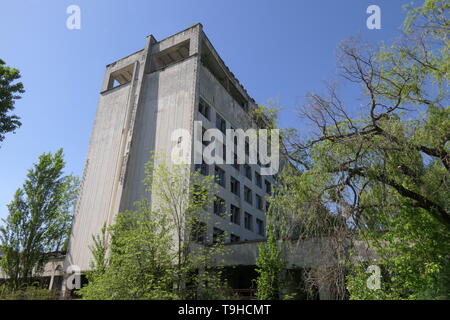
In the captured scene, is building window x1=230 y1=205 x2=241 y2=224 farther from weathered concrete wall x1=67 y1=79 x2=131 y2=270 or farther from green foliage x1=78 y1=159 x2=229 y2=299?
green foliage x1=78 y1=159 x2=229 y2=299

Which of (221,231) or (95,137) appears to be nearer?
(221,231)

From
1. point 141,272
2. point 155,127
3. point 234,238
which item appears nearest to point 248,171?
point 234,238

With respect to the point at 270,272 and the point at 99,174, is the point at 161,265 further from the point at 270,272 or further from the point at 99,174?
the point at 99,174

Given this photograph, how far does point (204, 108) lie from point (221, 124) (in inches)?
105

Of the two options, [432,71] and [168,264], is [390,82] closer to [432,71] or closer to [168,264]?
[432,71]

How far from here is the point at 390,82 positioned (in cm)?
1110

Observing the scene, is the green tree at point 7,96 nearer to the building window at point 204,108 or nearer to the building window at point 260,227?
the building window at point 204,108

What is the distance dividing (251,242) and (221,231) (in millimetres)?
4456

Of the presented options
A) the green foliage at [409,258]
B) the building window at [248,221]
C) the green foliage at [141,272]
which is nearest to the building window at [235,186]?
the building window at [248,221]

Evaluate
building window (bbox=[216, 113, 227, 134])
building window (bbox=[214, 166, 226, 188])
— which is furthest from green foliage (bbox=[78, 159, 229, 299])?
building window (bbox=[216, 113, 227, 134])

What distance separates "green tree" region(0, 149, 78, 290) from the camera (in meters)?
21.8

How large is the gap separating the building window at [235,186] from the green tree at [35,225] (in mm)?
14205
